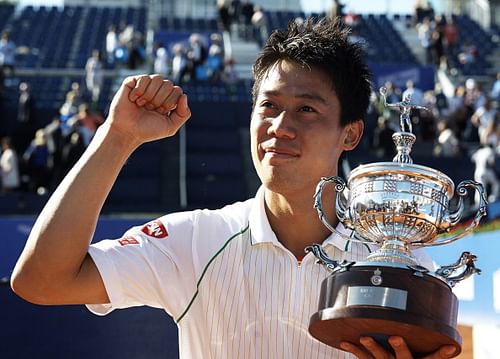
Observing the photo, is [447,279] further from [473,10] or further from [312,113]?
[473,10]

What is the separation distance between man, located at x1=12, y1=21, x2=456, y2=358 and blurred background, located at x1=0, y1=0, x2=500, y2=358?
0.52 metres

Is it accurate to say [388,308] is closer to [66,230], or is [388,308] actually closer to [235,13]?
[66,230]

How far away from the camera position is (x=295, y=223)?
277cm

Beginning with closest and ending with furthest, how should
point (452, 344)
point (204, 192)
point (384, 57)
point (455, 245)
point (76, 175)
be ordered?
point (452, 344) < point (76, 175) < point (455, 245) < point (204, 192) < point (384, 57)

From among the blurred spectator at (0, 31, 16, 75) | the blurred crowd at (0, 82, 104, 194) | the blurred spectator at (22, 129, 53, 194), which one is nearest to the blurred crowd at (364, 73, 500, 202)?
the blurred crowd at (0, 82, 104, 194)

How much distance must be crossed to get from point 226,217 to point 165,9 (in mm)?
23704

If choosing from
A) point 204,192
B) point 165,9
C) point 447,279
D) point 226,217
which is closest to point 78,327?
point 226,217

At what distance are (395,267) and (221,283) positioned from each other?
21.2 inches

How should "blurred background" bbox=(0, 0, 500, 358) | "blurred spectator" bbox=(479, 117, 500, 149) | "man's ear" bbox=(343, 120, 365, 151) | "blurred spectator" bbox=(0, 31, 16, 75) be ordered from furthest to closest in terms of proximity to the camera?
1. "blurred spectator" bbox=(0, 31, 16, 75)
2. "blurred spectator" bbox=(479, 117, 500, 149)
3. "blurred background" bbox=(0, 0, 500, 358)
4. "man's ear" bbox=(343, 120, 365, 151)

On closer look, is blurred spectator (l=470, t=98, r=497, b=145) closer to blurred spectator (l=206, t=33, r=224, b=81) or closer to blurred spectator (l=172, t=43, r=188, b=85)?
blurred spectator (l=206, t=33, r=224, b=81)

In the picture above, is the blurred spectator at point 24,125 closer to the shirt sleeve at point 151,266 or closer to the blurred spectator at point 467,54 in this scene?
the blurred spectator at point 467,54

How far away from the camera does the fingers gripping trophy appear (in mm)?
2271

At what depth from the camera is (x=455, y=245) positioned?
209 inches

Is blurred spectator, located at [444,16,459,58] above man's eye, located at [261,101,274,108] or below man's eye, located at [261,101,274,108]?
above
